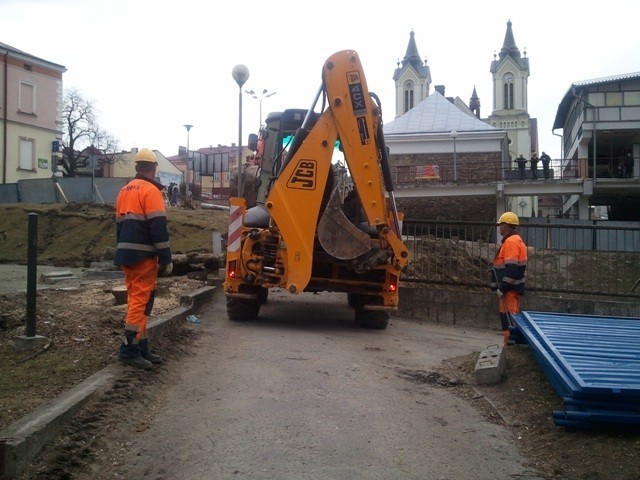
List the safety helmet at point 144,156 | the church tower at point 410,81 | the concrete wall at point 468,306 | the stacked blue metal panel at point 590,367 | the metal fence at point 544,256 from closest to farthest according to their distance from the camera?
the stacked blue metal panel at point 590,367
the safety helmet at point 144,156
the concrete wall at point 468,306
the metal fence at point 544,256
the church tower at point 410,81

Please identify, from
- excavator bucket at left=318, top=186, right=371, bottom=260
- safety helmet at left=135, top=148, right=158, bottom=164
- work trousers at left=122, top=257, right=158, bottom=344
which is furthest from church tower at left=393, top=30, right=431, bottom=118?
work trousers at left=122, top=257, right=158, bottom=344

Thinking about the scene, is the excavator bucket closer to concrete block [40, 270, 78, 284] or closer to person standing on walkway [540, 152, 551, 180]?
concrete block [40, 270, 78, 284]

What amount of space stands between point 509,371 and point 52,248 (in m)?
14.8

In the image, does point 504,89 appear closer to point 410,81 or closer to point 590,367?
point 410,81


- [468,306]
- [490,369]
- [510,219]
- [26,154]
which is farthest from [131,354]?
[26,154]

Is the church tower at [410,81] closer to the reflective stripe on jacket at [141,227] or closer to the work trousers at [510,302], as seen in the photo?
the work trousers at [510,302]

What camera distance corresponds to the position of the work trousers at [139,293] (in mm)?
6097

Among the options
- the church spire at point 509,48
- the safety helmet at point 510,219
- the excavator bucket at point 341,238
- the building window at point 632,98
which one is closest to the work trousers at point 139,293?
the excavator bucket at point 341,238

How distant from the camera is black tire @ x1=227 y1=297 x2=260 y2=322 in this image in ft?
32.3

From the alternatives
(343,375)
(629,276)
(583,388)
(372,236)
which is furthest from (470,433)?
(629,276)

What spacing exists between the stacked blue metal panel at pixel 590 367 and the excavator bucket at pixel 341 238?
229 cm

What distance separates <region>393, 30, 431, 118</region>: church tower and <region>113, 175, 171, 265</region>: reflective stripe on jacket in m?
85.0

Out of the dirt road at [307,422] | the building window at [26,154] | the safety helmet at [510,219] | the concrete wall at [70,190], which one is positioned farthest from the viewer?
the building window at [26,154]

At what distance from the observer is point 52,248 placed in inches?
728
